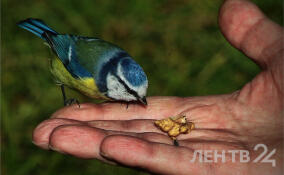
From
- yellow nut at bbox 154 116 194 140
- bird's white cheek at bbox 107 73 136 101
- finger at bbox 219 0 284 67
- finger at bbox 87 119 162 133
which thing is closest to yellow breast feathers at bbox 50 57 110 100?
bird's white cheek at bbox 107 73 136 101

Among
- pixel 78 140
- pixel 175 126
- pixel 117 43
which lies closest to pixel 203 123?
pixel 175 126

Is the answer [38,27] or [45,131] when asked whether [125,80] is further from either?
[38,27]

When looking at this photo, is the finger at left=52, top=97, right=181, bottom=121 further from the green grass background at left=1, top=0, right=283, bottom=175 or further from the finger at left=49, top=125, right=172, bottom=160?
the green grass background at left=1, top=0, right=283, bottom=175

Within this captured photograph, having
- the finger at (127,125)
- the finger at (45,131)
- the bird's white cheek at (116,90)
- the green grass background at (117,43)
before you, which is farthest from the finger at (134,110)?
the green grass background at (117,43)

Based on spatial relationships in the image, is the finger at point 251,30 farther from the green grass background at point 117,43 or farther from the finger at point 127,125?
the green grass background at point 117,43

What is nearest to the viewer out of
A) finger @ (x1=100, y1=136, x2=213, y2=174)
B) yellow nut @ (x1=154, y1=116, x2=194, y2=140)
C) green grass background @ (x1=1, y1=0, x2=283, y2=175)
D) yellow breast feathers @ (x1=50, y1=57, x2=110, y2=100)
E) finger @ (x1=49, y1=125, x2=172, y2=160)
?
finger @ (x1=100, y1=136, x2=213, y2=174)

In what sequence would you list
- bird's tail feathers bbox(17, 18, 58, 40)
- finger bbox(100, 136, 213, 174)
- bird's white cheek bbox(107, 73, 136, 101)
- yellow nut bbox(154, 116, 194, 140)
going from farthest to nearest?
bird's tail feathers bbox(17, 18, 58, 40), bird's white cheek bbox(107, 73, 136, 101), yellow nut bbox(154, 116, 194, 140), finger bbox(100, 136, 213, 174)
